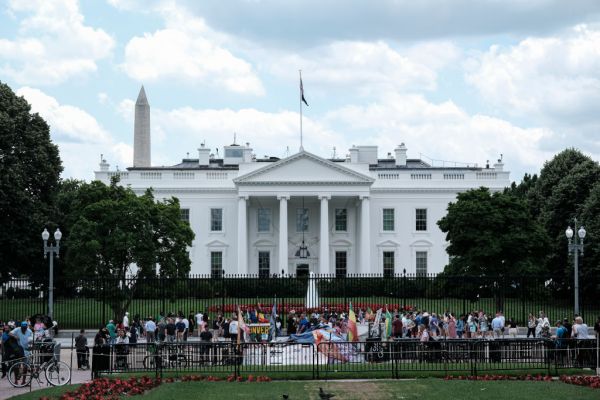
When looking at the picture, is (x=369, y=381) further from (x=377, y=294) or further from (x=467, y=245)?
(x=467, y=245)

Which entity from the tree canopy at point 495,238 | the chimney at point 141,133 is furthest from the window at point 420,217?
the chimney at point 141,133

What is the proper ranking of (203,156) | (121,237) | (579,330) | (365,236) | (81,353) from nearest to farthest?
(579,330) → (81,353) → (121,237) → (365,236) → (203,156)

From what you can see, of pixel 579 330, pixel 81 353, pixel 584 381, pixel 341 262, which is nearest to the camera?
pixel 584 381

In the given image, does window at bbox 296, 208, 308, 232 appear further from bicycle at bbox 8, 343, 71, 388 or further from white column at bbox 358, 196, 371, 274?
bicycle at bbox 8, 343, 71, 388

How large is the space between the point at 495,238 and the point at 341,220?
24.3 metres

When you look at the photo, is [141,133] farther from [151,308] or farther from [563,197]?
[563,197]

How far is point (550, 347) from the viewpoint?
2625 centimetres

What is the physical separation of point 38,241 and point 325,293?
16590 mm

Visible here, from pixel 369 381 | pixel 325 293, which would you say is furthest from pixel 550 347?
pixel 325 293

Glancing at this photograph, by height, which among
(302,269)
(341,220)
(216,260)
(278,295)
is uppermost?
(341,220)

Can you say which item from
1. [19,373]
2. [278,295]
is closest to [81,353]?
[19,373]

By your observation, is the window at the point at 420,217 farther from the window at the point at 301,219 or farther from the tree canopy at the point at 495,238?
the tree canopy at the point at 495,238

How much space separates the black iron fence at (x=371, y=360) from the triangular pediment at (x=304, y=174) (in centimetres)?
4688

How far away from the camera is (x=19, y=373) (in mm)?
23625
